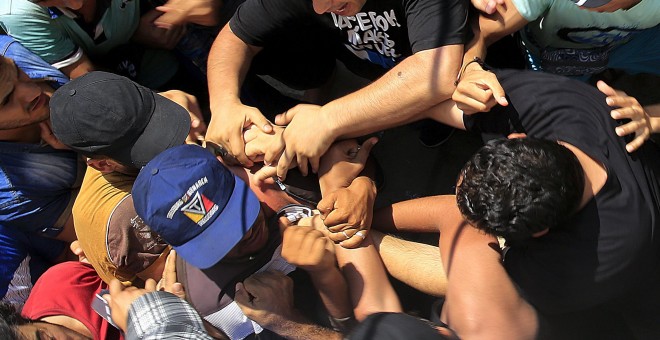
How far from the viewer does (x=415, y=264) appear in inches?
81.5

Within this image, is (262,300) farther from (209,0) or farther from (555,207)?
(209,0)

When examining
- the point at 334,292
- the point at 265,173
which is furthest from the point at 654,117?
the point at 265,173

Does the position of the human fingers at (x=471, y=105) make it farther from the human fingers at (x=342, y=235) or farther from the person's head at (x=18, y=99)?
the person's head at (x=18, y=99)

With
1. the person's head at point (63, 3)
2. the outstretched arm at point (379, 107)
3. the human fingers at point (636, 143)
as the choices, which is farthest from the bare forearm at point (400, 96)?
the person's head at point (63, 3)

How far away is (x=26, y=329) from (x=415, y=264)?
1228 millimetres

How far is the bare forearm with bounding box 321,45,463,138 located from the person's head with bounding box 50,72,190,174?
58 centimetres

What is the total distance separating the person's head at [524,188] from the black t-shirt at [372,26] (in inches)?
18.7

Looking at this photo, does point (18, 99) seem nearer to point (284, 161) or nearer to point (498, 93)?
point (284, 161)

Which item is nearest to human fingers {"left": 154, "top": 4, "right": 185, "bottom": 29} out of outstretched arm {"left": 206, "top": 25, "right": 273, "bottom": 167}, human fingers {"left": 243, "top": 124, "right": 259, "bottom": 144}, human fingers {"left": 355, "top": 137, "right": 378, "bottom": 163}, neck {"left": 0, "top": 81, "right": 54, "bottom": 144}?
outstretched arm {"left": 206, "top": 25, "right": 273, "bottom": 167}

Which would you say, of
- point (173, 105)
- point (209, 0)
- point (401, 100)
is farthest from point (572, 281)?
point (209, 0)

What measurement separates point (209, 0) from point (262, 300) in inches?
51.0

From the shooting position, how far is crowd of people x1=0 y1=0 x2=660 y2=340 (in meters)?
1.75

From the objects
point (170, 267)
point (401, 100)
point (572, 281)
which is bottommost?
point (170, 267)

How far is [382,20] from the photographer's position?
83.9 inches
